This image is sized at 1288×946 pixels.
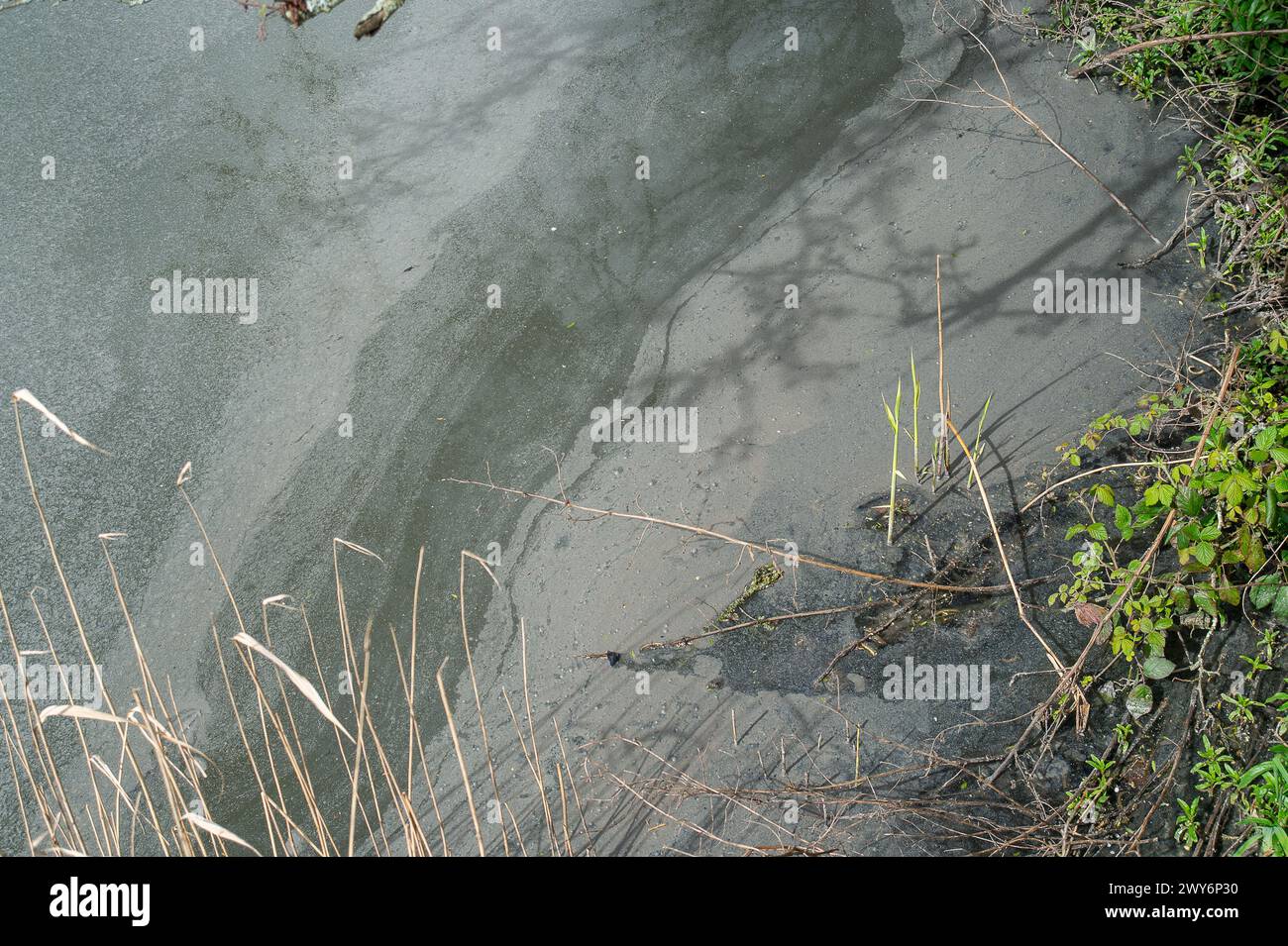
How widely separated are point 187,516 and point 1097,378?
3360 mm

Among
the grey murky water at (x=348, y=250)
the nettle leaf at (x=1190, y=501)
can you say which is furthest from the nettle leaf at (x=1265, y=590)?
the grey murky water at (x=348, y=250)

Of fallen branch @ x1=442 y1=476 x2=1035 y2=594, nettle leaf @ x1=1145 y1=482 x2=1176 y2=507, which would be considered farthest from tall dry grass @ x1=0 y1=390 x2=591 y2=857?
nettle leaf @ x1=1145 y1=482 x2=1176 y2=507

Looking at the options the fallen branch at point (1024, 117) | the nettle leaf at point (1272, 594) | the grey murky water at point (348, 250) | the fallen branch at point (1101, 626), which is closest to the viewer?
the nettle leaf at point (1272, 594)

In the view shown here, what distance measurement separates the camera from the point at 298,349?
350 cm

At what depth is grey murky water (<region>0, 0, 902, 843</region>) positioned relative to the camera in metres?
3.29

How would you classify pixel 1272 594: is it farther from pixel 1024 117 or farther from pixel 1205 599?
pixel 1024 117

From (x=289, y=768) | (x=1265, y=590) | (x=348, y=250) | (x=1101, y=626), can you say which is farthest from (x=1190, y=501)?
(x=348, y=250)

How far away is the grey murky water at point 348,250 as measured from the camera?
3.29 m

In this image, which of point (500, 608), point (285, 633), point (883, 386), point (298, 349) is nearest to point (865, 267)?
point (883, 386)

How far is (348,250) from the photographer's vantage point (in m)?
3.63

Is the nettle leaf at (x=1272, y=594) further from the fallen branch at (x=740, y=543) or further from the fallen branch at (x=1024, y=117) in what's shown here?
the fallen branch at (x=1024, y=117)

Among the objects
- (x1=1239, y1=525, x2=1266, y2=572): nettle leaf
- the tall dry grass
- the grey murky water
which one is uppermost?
the grey murky water

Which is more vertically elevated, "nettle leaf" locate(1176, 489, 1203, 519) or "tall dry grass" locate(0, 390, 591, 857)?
"nettle leaf" locate(1176, 489, 1203, 519)

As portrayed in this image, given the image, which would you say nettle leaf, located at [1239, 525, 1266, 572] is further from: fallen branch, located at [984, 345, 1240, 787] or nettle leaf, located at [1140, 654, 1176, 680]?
nettle leaf, located at [1140, 654, 1176, 680]
